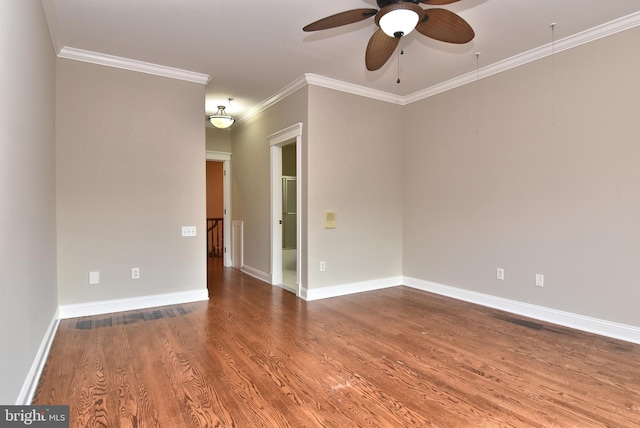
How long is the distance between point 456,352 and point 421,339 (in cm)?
36

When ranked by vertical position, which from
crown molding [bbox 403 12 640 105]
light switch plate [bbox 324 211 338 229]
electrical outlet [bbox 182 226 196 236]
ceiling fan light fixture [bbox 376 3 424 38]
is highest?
crown molding [bbox 403 12 640 105]

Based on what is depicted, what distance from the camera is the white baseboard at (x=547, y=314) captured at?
3.20 meters

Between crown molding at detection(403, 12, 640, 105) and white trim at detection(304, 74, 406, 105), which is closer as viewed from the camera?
crown molding at detection(403, 12, 640, 105)

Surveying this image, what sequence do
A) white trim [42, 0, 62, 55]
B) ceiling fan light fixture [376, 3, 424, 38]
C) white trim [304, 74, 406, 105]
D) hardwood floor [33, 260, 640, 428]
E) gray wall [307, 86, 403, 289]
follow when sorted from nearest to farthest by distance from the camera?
hardwood floor [33, 260, 640, 428], ceiling fan light fixture [376, 3, 424, 38], white trim [42, 0, 62, 55], white trim [304, 74, 406, 105], gray wall [307, 86, 403, 289]

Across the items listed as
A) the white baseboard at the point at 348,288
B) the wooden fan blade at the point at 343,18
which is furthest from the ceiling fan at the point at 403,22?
the white baseboard at the point at 348,288

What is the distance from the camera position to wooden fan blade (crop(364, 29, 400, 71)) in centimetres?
269

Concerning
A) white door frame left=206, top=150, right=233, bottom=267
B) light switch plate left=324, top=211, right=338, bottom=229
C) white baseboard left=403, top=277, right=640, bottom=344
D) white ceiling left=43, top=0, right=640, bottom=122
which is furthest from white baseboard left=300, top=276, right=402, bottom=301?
white door frame left=206, top=150, right=233, bottom=267

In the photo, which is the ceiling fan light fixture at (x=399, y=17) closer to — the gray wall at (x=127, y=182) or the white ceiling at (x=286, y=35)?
the white ceiling at (x=286, y=35)

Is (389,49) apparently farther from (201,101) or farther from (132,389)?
(132,389)

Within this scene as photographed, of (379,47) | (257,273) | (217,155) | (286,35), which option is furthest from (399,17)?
A: (217,155)

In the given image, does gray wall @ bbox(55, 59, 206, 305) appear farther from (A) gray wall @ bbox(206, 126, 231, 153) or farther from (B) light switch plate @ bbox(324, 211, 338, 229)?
(A) gray wall @ bbox(206, 126, 231, 153)

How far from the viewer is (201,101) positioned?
14.8 ft

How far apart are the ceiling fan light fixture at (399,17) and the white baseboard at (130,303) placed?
369 cm

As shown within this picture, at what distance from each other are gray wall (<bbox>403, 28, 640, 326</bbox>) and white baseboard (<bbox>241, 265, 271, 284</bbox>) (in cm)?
237
